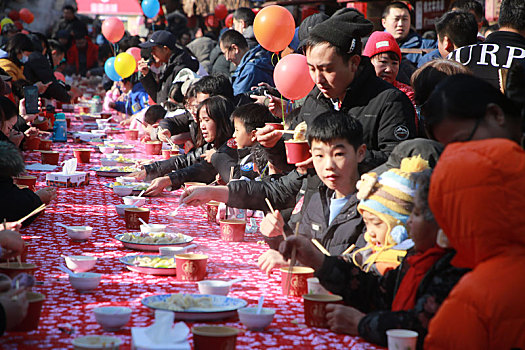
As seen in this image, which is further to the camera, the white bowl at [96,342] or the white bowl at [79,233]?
the white bowl at [79,233]

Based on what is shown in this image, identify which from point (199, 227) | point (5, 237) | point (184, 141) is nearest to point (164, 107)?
point (184, 141)

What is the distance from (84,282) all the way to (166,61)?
6.25 meters

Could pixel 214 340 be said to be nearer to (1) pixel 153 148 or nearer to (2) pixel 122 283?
(2) pixel 122 283

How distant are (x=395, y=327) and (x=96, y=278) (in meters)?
1.05

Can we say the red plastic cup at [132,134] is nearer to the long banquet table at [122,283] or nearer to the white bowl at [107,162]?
the white bowl at [107,162]

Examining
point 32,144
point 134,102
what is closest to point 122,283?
point 32,144

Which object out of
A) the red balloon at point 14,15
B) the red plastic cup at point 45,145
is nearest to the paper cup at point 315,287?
the red plastic cup at point 45,145

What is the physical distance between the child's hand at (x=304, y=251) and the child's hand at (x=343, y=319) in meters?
0.31

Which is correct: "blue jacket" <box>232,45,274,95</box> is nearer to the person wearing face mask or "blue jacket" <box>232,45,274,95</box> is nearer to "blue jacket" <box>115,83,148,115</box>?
"blue jacket" <box>115,83,148,115</box>

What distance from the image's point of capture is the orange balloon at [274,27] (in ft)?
15.4

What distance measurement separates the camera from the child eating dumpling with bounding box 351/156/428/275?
2.31m

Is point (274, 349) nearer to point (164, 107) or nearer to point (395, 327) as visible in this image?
point (395, 327)

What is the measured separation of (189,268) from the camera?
253 cm

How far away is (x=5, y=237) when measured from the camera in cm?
238
